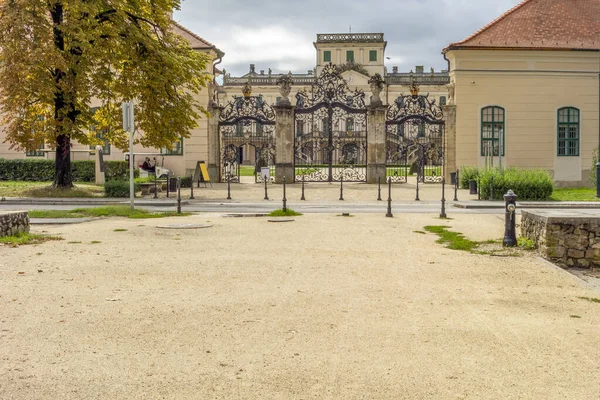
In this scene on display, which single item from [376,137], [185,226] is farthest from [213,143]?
[185,226]

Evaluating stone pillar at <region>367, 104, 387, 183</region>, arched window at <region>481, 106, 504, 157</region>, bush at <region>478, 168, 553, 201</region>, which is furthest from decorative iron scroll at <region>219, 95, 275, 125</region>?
bush at <region>478, 168, 553, 201</region>

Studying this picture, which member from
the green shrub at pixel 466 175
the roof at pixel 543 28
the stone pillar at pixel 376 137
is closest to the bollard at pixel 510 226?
the green shrub at pixel 466 175

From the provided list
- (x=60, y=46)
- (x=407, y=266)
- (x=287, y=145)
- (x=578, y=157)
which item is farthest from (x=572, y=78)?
(x=407, y=266)

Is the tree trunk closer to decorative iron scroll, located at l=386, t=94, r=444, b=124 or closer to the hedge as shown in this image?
the hedge

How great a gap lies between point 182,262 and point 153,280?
4.56ft

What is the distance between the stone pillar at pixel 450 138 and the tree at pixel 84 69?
13570 millimetres

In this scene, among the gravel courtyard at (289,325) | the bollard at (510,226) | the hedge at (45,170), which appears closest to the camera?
the gravel courtyard at (289,325)

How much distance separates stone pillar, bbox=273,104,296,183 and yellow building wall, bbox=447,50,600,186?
8.30 metres

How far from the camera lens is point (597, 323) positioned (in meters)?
6.77

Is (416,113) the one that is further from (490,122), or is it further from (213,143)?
(213,143)

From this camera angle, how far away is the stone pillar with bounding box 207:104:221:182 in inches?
1363

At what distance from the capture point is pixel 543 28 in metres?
35.2

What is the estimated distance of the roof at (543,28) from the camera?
34.1 m

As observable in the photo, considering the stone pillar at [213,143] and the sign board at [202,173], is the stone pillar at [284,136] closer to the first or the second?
the stone pillar at [213,143]
